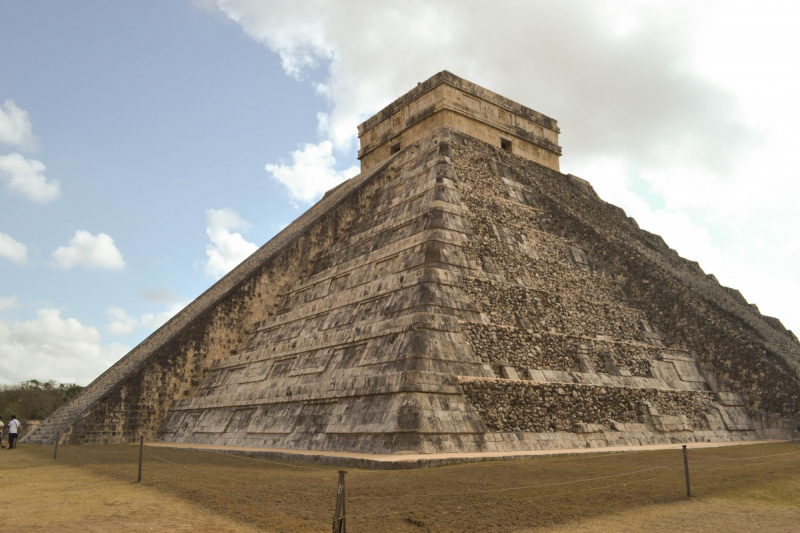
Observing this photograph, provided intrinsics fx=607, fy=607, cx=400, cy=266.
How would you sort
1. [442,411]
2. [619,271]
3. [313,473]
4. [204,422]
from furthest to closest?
[619,271] < [204,422] < [442,411] < [313,473]

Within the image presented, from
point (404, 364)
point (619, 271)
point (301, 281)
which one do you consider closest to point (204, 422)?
point (301, 281)

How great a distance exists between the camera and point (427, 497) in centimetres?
543

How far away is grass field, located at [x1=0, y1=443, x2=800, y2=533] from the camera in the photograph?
4.81 m

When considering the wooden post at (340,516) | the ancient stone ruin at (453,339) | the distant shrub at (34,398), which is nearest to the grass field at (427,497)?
the wooden post at (340,516)

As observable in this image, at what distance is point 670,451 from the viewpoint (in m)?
8.96

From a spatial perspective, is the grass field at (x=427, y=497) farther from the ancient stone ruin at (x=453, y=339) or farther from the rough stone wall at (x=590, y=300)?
the rough stone wall at (x=590, y=300)

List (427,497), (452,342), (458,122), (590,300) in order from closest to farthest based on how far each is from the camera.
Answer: (427,497), (452,342), (590,300), (458,122)

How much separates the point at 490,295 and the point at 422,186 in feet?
12.0

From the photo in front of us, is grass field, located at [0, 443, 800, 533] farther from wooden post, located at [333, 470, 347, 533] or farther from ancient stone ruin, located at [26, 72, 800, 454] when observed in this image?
ancient stone ruin, located at [26, 72, 800, 454]

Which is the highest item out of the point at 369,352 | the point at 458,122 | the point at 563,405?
the point at 458,122

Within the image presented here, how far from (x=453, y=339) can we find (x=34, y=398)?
3145 cm

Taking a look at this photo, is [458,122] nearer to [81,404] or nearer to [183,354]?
[183,354]

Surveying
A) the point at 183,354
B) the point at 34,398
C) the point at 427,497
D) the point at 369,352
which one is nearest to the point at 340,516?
the point at 427,497

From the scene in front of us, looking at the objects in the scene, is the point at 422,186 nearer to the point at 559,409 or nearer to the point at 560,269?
the point at 560,269
